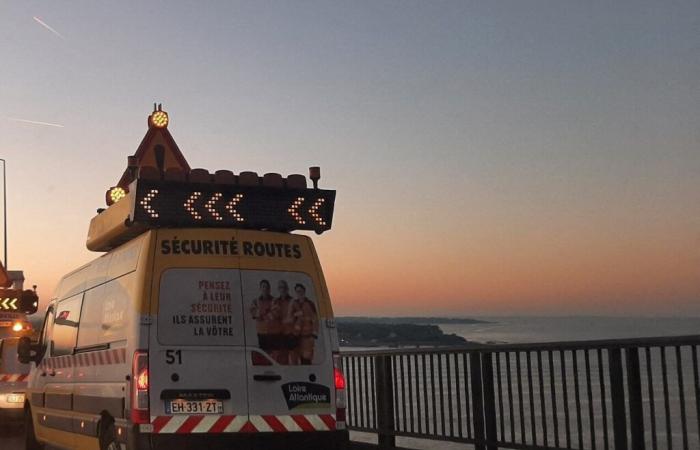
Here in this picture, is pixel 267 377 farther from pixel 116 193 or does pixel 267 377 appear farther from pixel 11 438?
pixel 11 438

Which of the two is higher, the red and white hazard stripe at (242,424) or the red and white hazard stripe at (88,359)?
the red and white hazard stripe at (88,359)

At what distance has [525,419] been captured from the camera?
9812 millimetres

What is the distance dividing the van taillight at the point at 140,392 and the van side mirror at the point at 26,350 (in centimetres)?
416

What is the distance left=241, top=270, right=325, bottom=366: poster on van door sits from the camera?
8578 millimetres

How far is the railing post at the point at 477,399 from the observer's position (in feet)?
33.0

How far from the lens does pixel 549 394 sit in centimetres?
912

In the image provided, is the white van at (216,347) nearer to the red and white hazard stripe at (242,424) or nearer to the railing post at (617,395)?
the red and white hazard stripe at (242,424)

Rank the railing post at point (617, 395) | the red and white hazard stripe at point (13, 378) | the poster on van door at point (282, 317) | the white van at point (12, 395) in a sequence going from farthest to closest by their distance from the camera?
the red and white hazard stripe at point (13, 378)
the white van at point (12, 395)
the poster on van door at point (282, 317)
the railing post at point (617, 395)

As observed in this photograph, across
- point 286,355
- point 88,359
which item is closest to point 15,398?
point 88,359

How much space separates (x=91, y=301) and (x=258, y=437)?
2594mm

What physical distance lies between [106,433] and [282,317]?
1983 mm

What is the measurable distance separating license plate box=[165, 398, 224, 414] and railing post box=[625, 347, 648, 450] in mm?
3377

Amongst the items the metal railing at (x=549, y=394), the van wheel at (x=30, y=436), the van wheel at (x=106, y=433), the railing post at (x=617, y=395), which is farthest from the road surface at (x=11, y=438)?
the railing post at (x=617, y=395)

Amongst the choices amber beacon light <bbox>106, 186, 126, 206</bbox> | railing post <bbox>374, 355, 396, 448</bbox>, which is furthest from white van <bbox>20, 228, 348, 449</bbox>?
railing post <bbox>374, 355, 396, 448</bbox>
